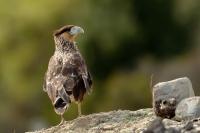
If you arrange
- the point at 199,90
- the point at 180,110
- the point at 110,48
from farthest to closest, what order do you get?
the point at 110,48 → the point at 199,90 → the point at 180,110

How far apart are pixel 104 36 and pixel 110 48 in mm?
463

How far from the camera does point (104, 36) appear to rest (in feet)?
133

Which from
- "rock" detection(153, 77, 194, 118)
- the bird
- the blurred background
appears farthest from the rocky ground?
the blurred background

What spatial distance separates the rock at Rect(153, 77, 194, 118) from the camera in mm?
14398

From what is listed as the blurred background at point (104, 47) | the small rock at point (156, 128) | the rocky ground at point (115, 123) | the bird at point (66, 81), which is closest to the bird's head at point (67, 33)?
the bird at point (66, 81)

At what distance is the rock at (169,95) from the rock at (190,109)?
30 cm

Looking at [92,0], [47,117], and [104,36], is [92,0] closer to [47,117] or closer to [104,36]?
[104,36]

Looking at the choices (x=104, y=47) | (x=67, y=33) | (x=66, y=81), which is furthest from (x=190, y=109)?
(x=104, y=47)

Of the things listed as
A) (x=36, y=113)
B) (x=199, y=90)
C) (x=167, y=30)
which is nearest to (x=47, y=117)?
(x=36, y=113)

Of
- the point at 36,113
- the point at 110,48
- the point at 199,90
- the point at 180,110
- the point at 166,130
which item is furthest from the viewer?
the point at 110,48

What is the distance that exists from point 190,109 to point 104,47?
26.9m

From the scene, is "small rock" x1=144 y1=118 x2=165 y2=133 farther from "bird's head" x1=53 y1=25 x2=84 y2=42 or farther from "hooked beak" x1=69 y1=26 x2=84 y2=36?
"bird's head" x1=53 y1=25 x2=84 y2=42

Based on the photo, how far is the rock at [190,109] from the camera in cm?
1400

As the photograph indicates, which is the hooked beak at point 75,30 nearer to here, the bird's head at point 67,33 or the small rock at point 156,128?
the bird's head at point 67,33
